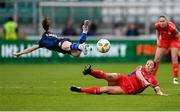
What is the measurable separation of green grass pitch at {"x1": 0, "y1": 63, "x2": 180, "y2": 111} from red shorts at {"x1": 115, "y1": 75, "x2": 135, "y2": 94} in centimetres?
24

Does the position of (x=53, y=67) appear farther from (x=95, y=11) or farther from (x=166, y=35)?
(x=166, y=35)

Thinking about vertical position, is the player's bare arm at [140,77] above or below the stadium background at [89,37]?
above

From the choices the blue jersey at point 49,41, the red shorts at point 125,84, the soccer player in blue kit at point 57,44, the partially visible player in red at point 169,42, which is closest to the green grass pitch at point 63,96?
the red shorts at point 125,84

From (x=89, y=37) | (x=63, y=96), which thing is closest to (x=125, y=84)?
(x=63, y=96)

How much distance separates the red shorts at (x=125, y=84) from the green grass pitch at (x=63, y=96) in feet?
0.78

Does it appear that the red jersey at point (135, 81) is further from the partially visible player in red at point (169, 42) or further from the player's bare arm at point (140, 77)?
the partially visible player in red at point (169, 42)

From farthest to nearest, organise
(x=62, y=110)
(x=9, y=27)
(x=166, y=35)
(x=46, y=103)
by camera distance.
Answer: (x=9, y=27) < (x=166, y=35) < (x=46, y=103) < (x=62, y=110)

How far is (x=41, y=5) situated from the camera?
35.6 meters

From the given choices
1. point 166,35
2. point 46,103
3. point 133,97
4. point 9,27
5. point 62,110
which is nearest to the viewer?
point 62,110

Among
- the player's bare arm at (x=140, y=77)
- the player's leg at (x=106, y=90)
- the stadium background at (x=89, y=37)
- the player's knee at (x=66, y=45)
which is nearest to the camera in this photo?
the player's bare arm at (x=140, y=77)

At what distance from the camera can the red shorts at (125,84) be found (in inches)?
701

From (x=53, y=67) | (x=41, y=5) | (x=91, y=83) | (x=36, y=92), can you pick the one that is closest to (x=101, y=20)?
(x=41, y=5)

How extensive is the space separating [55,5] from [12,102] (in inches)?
767

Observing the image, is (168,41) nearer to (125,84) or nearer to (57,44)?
(57,44)
